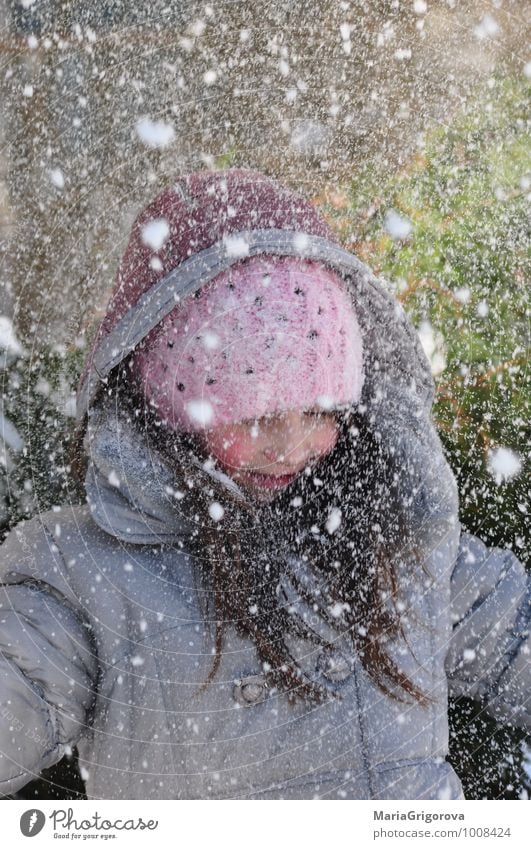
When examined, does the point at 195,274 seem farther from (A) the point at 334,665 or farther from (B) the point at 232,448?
(A) the point at 334,665

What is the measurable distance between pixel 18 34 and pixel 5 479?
1.27 feet

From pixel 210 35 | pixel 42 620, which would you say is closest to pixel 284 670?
pixel 42 620

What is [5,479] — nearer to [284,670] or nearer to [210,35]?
[284,670]

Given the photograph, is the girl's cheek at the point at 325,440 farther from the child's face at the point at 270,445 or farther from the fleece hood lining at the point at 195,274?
the fleece hood lining at the point at 195,274

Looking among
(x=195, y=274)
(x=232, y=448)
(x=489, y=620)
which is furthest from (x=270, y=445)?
(x=489, y=620)

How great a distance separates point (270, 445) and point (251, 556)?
0.10 metres

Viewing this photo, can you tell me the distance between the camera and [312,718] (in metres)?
0.52

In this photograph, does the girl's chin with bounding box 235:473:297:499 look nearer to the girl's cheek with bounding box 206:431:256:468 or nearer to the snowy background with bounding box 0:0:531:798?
the girl's cheek with bounding box 206:431:256:468

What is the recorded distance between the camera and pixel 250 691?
52 centimetres

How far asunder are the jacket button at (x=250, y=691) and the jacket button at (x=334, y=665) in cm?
5

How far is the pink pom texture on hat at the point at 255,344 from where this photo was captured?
0.43 metres

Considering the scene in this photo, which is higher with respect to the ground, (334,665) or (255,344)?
(255,344)

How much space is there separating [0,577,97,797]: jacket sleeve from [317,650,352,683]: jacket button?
0.17m
